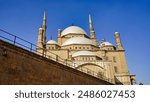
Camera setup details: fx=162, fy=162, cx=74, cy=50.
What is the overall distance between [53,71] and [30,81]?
2465 mm

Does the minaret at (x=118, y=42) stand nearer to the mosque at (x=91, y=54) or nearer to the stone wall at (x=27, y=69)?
the mosque at (x=91, y=54)

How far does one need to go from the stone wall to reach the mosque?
13.3m

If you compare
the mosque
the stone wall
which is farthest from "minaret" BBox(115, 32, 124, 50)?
the stone wall

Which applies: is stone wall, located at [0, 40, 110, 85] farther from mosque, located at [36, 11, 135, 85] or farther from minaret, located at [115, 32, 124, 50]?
minaret, located at [115, 32, 124, 50]

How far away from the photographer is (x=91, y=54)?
3173cm

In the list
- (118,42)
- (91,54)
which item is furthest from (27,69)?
(118,42)

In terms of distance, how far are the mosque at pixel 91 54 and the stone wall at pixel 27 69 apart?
13.3m

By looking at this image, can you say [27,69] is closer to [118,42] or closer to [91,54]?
[91,54]

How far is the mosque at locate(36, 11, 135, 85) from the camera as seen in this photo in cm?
2822

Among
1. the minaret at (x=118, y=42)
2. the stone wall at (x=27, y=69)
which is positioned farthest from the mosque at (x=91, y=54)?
the stone wall at (x=27, y=69)

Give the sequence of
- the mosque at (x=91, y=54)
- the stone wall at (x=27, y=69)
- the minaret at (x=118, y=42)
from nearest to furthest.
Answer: the stone wall at (x=27, y=69) < the mosque at (x=91, y=54) < the minaret at (x=118, y=42)

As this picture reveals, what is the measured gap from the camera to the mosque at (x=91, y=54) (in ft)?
92.6

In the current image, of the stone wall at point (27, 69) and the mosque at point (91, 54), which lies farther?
the mosque at point (91, 54)

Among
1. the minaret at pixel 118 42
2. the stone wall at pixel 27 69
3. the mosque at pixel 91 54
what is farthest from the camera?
the minaret at pixel 118 42
